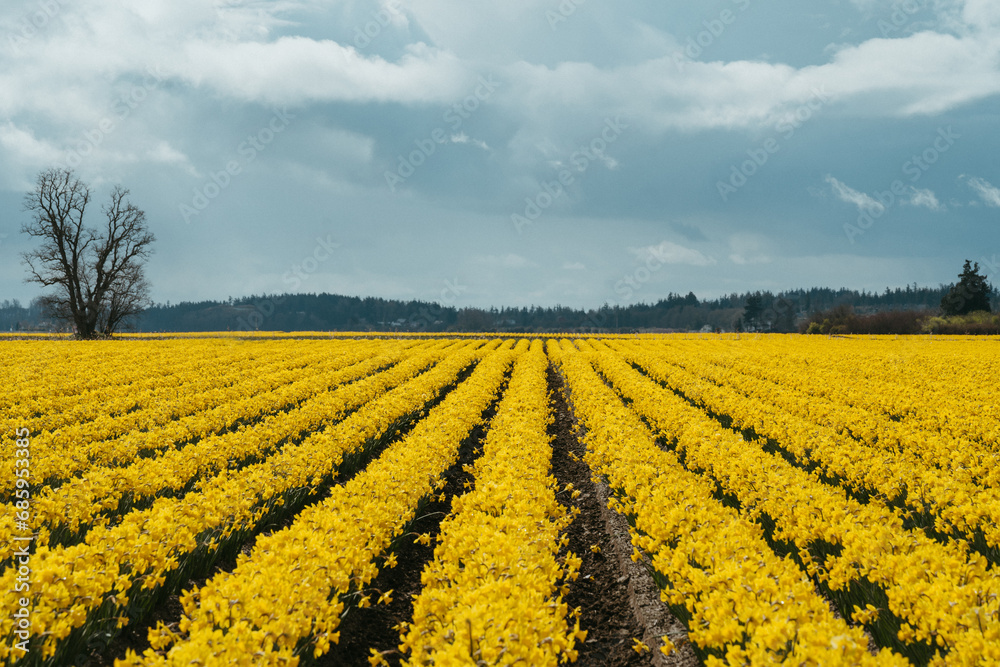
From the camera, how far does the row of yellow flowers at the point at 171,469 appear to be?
6.73 metres

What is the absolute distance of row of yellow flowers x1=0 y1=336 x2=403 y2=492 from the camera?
32.9ft

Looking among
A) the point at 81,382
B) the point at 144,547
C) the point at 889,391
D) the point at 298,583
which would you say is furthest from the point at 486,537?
the point at 81,382

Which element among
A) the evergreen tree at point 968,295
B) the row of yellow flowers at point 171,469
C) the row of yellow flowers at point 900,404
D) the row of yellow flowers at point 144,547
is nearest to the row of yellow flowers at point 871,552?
the row of yellow flowers at point 900,404

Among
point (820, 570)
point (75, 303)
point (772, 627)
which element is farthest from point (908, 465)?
point (75, 303)

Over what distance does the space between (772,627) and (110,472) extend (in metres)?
9.64

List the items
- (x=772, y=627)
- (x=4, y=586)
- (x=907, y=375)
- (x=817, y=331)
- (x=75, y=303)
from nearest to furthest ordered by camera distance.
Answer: (x=772, y=627) < (x=4, y=586) < (x=907, y=375) < (x=75, y=303) < (x=817, y=331)

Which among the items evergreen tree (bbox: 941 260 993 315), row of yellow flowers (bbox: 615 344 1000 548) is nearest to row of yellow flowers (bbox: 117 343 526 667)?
row of yellow flowers (bbox: 615 344 1000 548)

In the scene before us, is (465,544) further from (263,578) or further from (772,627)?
(772,627)

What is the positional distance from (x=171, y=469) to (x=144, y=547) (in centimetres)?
370

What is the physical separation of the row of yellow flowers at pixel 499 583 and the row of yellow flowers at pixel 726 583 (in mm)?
1104

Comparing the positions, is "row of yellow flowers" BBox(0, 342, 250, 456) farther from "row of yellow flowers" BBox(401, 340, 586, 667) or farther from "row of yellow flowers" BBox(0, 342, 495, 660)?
"row of yellow flowers" BBox(401, 340, 586, 667)

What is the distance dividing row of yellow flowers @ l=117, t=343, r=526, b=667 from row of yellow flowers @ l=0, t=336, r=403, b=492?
552 cm

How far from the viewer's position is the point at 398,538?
259 inches

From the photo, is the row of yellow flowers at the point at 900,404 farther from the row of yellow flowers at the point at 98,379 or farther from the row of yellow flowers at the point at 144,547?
the row of yellow flowers at the point at 98,379
